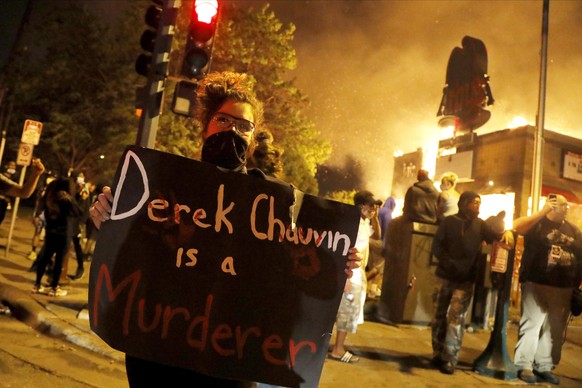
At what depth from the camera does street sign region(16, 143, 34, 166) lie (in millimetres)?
9977

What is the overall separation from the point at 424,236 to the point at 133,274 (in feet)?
21.1

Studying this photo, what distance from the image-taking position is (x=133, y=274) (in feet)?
5.91

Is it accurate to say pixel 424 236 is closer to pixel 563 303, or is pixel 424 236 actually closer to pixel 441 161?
pixel 563 303

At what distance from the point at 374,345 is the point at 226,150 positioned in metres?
5.08

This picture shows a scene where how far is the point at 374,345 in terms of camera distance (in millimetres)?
6293

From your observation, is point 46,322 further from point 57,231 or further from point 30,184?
point 30,184

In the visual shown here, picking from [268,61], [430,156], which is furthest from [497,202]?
[268,61]

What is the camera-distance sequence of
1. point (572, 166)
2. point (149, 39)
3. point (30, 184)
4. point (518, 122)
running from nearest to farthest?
point (30, 184), point (149, 39), point (572, 166), point (518, 122)

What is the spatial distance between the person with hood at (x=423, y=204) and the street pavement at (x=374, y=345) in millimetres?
1775

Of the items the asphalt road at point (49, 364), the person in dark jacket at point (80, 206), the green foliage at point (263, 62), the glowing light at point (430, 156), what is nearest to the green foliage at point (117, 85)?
the green foliage at point (263, 62)

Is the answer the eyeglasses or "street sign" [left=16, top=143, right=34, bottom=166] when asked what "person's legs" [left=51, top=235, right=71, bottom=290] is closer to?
"street sign" [left=16, top=143, right=34, bottom=166]

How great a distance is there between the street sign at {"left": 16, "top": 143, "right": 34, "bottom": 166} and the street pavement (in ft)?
8.54

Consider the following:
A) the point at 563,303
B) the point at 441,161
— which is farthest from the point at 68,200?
the point at 441,161

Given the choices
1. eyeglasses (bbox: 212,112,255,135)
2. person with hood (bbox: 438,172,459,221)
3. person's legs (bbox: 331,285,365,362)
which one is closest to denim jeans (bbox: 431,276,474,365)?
person's legs (bbox: 331,285,365,362)
